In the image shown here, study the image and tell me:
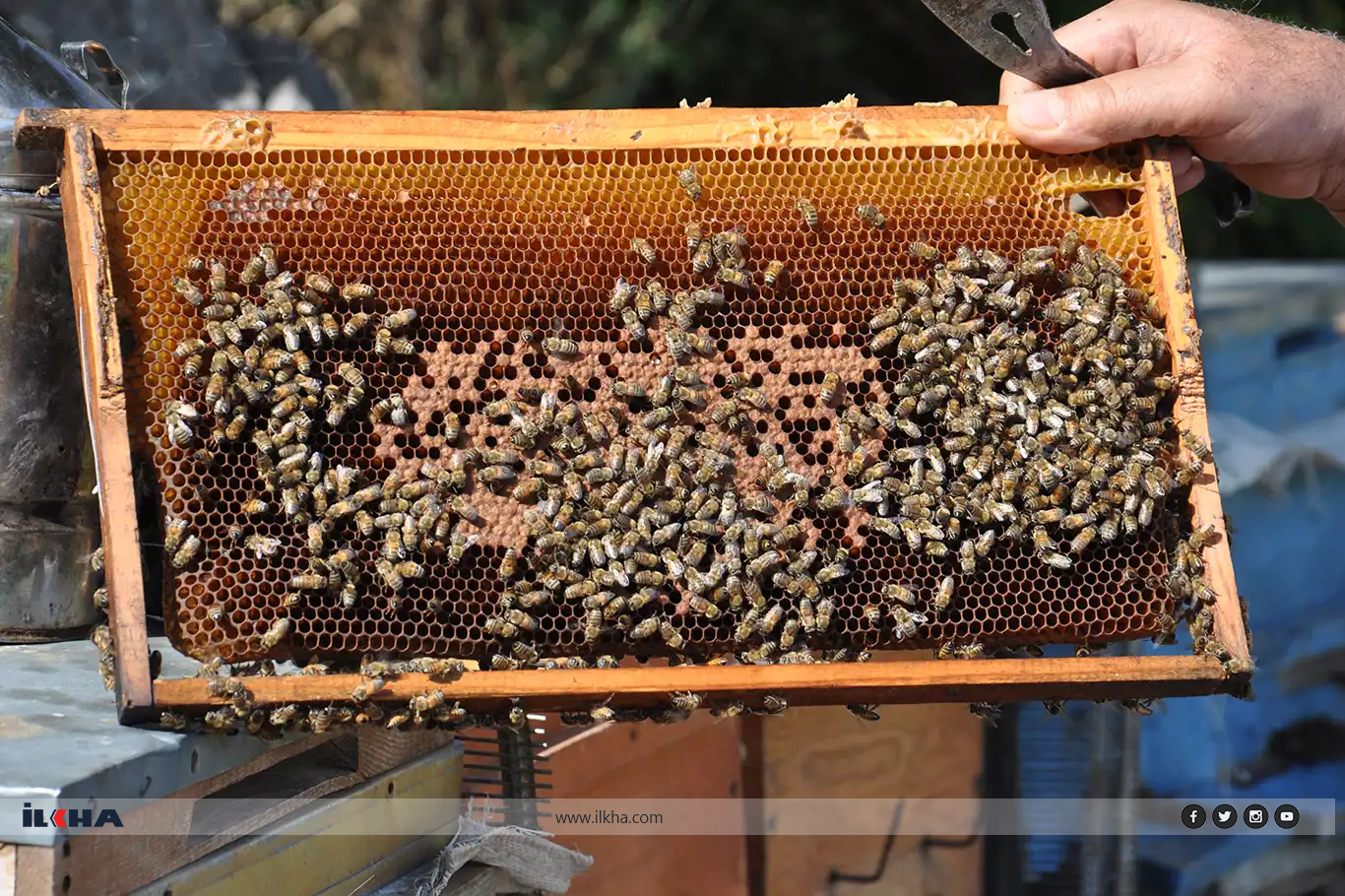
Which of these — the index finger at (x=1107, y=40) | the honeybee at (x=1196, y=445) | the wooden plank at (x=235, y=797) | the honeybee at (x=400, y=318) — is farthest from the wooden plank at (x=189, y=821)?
the index finger at (x=1107, y=40)

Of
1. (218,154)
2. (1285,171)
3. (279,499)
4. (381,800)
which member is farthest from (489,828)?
(1285,171)

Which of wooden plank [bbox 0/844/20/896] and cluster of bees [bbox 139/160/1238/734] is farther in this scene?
cluster of bees [bbox 139/160/1238/734]

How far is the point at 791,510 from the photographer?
3562 mm

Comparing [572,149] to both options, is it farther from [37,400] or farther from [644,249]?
[37,400]

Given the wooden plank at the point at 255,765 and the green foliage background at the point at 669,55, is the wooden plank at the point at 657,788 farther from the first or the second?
the green foliage background at the point at 669,55

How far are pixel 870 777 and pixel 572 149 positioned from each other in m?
4.57

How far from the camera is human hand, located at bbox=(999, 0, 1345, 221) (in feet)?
11.9

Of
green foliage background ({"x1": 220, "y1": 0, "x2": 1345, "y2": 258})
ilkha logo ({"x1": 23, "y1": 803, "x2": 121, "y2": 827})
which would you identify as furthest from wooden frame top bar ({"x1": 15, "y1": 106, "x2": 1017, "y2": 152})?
green foliage background ({"x1": 220, "y1": 0, "x2": 1345, "y2": 258})

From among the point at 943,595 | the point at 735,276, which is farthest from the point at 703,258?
the point at 943,595

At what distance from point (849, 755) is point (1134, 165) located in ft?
13.4

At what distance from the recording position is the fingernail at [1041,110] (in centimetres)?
359

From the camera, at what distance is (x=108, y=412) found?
3.29 meters

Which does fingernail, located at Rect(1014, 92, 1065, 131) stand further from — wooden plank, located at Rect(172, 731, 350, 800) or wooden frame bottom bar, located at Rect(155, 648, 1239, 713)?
wooden plank, located at Rect(172, 731, 350, 800)

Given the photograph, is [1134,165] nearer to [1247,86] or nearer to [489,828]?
[1247,86]
